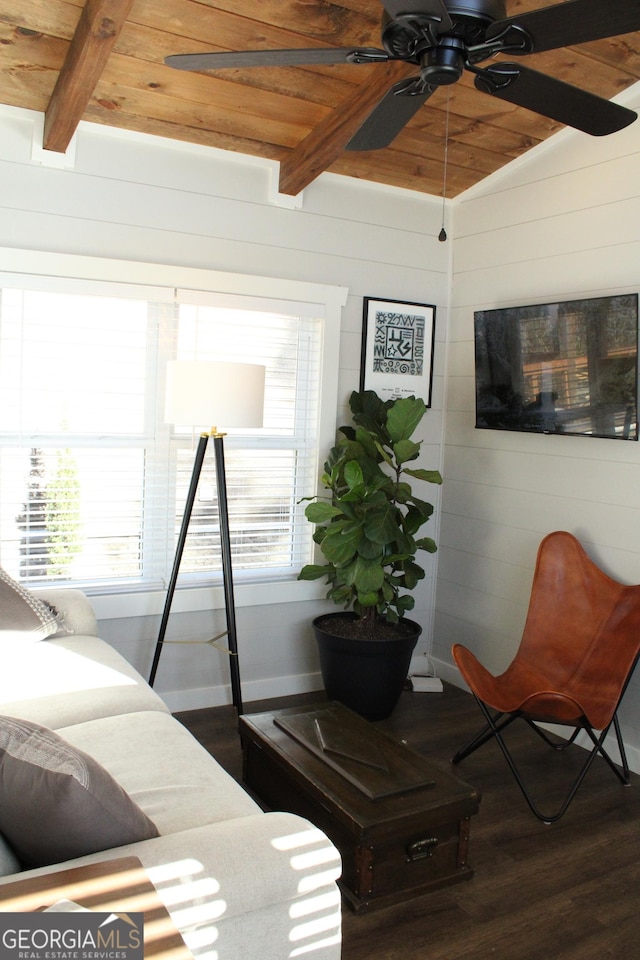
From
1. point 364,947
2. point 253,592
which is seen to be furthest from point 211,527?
point 364,947

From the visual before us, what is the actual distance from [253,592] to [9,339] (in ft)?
5.31

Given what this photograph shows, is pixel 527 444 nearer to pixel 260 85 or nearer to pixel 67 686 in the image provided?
pixel 260 85

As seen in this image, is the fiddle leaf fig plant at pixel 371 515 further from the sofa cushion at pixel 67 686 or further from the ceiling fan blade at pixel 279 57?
the ceiling fan blade at pixel 279 57

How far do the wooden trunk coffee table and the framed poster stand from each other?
6.69 ft

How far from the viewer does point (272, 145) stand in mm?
3762

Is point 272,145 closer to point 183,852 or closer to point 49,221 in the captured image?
point 49,221

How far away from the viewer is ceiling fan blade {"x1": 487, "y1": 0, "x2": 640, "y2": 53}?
1681 mm

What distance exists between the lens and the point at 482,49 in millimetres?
1868

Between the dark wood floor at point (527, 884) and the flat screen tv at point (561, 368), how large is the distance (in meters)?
1.46

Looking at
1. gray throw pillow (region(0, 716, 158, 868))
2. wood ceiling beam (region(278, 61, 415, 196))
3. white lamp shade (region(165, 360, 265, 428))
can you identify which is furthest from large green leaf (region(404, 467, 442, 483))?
gray throw pillow (region(0, 716, 158, 868))

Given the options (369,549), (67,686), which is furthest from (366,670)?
(67,686)

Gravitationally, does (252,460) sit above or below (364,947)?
above

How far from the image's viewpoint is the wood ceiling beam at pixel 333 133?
9.97ft

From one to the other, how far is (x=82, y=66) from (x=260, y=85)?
771mm
